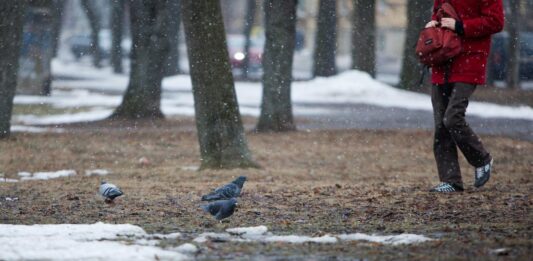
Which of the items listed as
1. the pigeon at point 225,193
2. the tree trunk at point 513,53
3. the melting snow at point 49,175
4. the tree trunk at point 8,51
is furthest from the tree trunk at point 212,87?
the tree trunk at point 513,53

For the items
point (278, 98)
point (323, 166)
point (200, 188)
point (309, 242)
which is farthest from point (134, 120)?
point (309, 242)

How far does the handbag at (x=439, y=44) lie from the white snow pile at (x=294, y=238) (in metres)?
2.30

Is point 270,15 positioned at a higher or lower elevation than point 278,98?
higher

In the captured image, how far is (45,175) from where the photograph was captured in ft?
38.9

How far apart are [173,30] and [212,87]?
2111cm

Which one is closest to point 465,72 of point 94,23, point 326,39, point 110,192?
point 110,192

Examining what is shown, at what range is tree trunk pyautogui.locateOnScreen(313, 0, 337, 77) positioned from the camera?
1235 inches

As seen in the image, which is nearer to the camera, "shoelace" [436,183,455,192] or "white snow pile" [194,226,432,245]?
"white snow pile" [194,226,432,245]

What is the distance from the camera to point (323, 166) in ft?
44.7

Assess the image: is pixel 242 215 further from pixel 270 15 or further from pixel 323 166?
pixel 270 15

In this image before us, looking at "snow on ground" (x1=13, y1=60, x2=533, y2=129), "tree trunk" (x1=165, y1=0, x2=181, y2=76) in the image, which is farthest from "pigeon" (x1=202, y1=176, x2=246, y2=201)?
"snow on ground" (x1=13, y1=60, x2=533, y2=129)

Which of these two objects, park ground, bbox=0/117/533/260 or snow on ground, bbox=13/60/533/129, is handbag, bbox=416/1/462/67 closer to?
park ground, bbox=0/117/533/260

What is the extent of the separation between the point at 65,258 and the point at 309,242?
1485mm

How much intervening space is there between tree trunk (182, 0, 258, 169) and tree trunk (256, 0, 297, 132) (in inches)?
243
